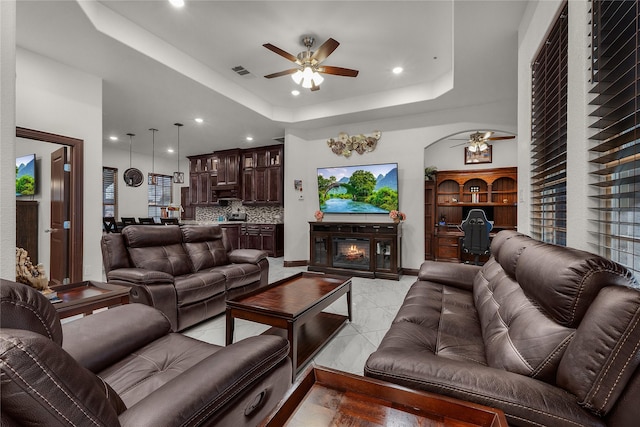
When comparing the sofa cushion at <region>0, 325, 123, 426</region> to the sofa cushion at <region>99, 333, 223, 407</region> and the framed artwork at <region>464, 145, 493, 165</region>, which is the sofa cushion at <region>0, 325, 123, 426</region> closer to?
the sofa cushion at <region>99, 333, 223, 407</region>

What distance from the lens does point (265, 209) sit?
25.7 ft

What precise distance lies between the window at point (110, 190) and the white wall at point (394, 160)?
539 centimetres

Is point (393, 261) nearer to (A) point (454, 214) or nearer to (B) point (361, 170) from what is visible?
(B) point (361, 170)

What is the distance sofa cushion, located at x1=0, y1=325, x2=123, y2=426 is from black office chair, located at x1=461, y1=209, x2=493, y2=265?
18.0ft

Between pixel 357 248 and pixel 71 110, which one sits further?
pixel 357 248

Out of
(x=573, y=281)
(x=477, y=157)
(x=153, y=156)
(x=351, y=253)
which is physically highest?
(x=153, y=156)

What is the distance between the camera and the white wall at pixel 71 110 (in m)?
3.08

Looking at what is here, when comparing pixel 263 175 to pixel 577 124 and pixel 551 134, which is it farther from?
pixel 577 124

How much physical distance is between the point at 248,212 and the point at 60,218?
4.71 m

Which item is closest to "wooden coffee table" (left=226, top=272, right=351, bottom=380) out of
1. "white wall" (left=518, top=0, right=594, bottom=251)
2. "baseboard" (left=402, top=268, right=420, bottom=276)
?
"white wall" (left=518, top=0, right=594, bottom=251)

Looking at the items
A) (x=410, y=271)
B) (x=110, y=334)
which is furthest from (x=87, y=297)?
(x=410, y=271)

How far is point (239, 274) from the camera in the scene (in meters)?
3.28

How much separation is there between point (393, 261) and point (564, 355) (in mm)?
3911

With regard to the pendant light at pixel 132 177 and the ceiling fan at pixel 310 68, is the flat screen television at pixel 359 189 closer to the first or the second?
the ceiling fan at pixel 310 68
